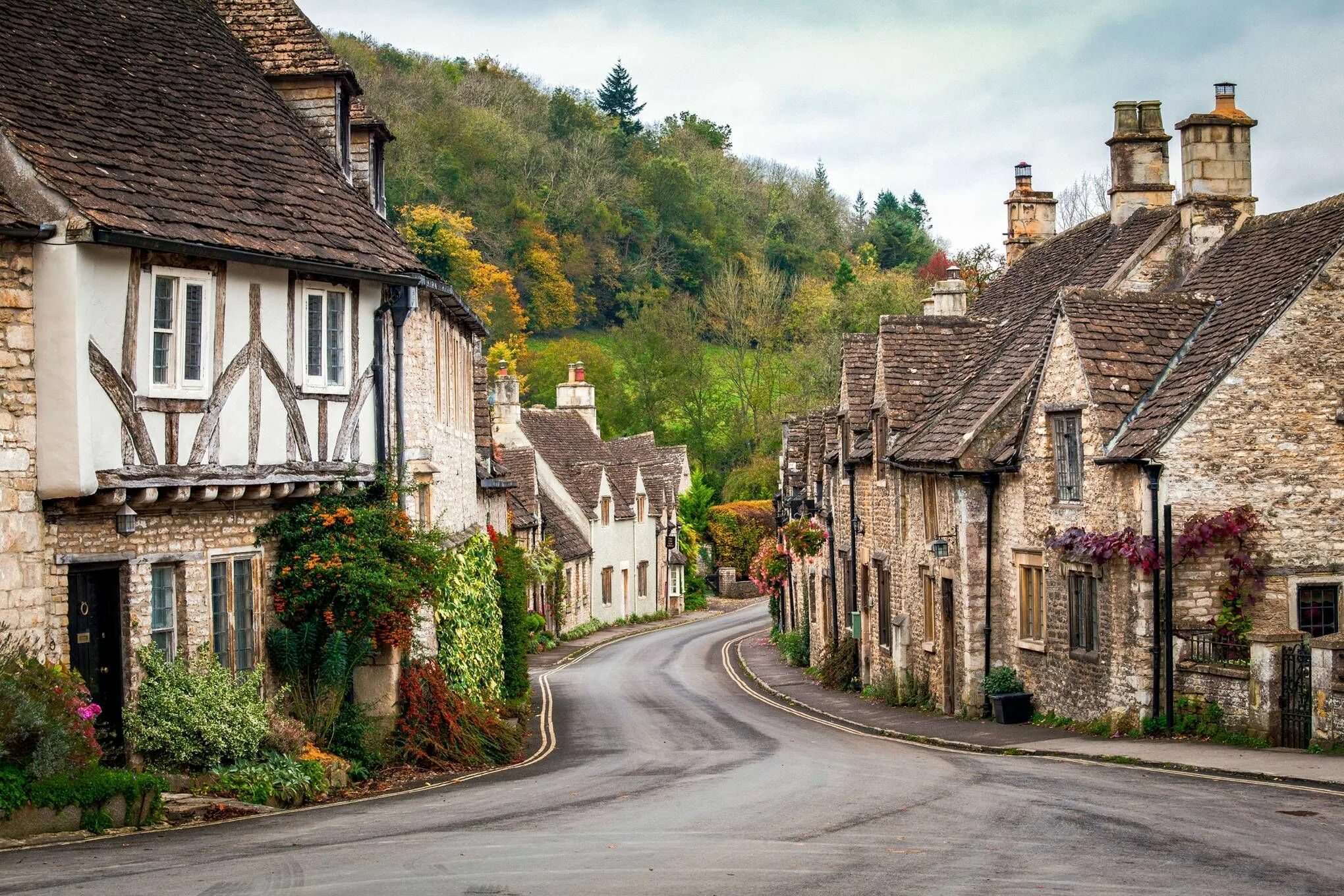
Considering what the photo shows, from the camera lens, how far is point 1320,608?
20.5m

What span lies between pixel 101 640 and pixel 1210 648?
14206 mm

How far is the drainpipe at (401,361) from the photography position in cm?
1889

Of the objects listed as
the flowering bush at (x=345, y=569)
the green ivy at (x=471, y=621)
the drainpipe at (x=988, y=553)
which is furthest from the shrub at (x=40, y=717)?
the drainpipe at (x=988, y=553)

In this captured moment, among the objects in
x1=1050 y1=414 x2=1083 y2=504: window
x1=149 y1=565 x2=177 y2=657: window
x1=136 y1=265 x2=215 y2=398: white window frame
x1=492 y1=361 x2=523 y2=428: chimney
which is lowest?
x1=149 y1=565 x2=177 y2=657: window

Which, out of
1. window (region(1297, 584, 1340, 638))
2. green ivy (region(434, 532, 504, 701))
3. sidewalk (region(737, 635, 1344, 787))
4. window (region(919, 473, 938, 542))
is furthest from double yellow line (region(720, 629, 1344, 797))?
green ivy (region(434, 532, 504, 701))

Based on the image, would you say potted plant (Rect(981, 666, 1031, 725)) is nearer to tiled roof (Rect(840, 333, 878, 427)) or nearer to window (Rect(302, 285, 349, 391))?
tiled roof (Rect(840, 333, 878, 427))

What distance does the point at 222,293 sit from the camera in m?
16.4

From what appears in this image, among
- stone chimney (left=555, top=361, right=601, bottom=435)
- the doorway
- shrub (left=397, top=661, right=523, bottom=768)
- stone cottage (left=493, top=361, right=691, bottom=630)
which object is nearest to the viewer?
shrub (left=397, top=661, right=523, bottom=768)

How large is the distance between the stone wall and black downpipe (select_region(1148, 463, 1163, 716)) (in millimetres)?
14046

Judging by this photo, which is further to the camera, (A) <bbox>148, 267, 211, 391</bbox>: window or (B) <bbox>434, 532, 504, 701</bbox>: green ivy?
(B) <bbox>434, 532, 504, 701</bbox>: green ivy

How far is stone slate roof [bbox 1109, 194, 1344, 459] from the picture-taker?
20.3 m

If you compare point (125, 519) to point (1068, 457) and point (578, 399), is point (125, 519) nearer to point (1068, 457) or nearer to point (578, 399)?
point (1068, 457)

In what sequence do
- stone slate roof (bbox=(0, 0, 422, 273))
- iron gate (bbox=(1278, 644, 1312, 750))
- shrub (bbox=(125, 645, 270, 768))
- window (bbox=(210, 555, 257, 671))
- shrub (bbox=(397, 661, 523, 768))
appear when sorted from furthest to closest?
shrub (bbox=(397, 661, 523, 768)), iron gate (bbox=(1278, 644, 1312, 750)), window (bbox=(210, 555, 257, 671)), shrub (bbox=(125, 645, 270, 768)), stone slate roof (bbox=(0, 0, 422, 273))

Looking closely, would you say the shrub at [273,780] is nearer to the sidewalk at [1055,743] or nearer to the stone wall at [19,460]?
the stone wall at [19,460]
